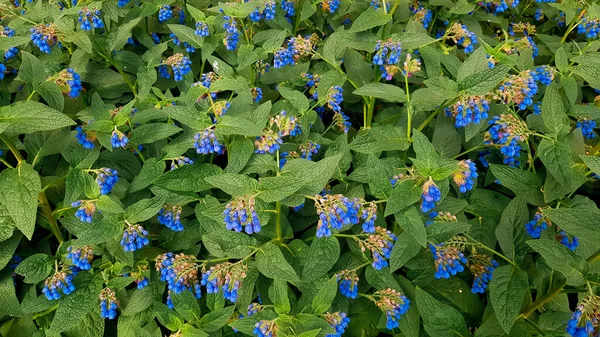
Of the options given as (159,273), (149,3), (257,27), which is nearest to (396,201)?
(159,273)

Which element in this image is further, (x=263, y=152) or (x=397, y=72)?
(x=397, y=72)

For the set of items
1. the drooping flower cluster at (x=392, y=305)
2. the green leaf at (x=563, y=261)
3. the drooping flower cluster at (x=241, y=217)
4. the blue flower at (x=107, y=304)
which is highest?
the drooping flower cluster at (x=241, y=217)

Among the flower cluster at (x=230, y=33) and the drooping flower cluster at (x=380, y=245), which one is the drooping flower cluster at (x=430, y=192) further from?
the flower cluster at (x=230, y=33)

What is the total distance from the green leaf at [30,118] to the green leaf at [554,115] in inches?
124

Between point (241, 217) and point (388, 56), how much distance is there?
1908mm

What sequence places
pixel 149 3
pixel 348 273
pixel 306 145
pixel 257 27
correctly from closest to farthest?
pixel 348 273
pixel 306 145
pixel 149 3
pixel 257 27

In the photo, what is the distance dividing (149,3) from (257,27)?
40.8 inches

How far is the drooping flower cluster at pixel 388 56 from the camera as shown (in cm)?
347

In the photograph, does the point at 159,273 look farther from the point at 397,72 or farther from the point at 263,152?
the point at 397,72

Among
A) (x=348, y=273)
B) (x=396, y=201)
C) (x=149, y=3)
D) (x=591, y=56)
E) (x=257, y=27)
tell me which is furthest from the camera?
(x=257, y=27)

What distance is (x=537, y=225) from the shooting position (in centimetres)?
314

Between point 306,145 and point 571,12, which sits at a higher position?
point 571,12

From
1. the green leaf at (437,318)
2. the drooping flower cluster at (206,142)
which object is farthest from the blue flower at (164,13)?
the green leaf at (437,318)

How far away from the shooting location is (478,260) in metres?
3.14
